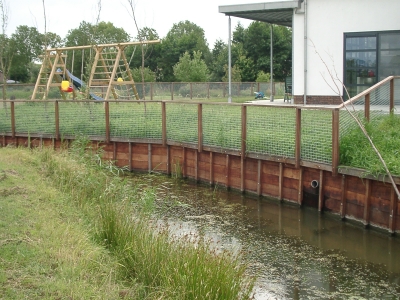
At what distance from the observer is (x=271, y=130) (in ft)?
45.1

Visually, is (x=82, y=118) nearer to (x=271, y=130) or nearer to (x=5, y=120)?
(x=5, y=120)

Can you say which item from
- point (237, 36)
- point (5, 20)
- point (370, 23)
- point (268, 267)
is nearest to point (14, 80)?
point (237, 36)

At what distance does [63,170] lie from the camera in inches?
476

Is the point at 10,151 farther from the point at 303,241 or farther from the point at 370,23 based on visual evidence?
the point at 370,23

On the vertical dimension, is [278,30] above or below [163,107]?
above

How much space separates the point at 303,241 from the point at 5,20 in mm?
17844

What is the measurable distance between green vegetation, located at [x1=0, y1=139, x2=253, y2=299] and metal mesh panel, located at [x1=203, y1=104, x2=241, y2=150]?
16.8ft

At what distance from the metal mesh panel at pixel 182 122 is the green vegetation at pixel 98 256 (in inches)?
247

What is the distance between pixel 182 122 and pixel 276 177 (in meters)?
4.04

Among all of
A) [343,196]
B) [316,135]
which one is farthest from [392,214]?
[316,135]

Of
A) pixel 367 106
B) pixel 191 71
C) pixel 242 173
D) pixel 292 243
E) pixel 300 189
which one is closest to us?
pixel 292 243

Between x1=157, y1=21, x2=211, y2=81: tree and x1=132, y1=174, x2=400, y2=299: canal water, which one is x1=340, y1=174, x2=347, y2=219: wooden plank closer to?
x1=132, y1=174, x2=400, y2=299: canal water

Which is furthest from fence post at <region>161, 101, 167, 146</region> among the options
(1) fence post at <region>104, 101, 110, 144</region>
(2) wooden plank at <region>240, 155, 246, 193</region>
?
(2) wooden plank at <region>240, 155, 246, 193</region>

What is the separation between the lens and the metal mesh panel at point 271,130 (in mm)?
13273
